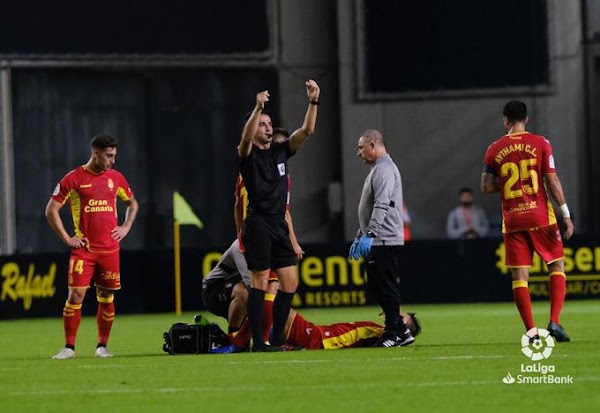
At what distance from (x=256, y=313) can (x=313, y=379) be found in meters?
3.01

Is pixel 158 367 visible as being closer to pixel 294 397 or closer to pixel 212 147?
pixel 294 397

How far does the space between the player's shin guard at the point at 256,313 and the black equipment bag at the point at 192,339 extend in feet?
1.49

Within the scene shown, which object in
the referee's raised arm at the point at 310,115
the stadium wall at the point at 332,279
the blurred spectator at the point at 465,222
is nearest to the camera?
the referee's raised arm at the point at 310,115

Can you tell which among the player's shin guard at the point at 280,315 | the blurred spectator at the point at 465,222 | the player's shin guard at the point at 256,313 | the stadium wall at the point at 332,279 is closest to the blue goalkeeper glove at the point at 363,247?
the player's shin guard at the point at 280,315

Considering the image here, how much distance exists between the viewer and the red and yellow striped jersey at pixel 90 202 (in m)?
13.2

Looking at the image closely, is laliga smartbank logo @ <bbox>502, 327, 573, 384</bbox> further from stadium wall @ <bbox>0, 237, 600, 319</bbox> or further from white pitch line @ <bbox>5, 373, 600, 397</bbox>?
stadium wall @ <bbox>0, 237, 600, 319</bbox>

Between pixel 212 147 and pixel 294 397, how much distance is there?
2030 cm

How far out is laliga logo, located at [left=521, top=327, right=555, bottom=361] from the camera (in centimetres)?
1113

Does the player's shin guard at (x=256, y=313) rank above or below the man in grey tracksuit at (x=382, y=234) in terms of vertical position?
below

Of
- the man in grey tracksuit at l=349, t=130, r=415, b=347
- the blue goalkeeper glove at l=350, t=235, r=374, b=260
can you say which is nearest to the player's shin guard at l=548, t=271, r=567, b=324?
the man in grey tracksuit at l=349, t=130, r=415, b=347

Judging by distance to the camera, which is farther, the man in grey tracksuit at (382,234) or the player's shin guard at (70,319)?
the player's shin guard at (70,319)

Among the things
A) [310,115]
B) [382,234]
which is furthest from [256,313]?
[310,115]

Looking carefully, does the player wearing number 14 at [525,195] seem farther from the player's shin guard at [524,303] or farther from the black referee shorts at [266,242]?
the black referee shorts at [266,242]

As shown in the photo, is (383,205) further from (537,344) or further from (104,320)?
(104,320)
